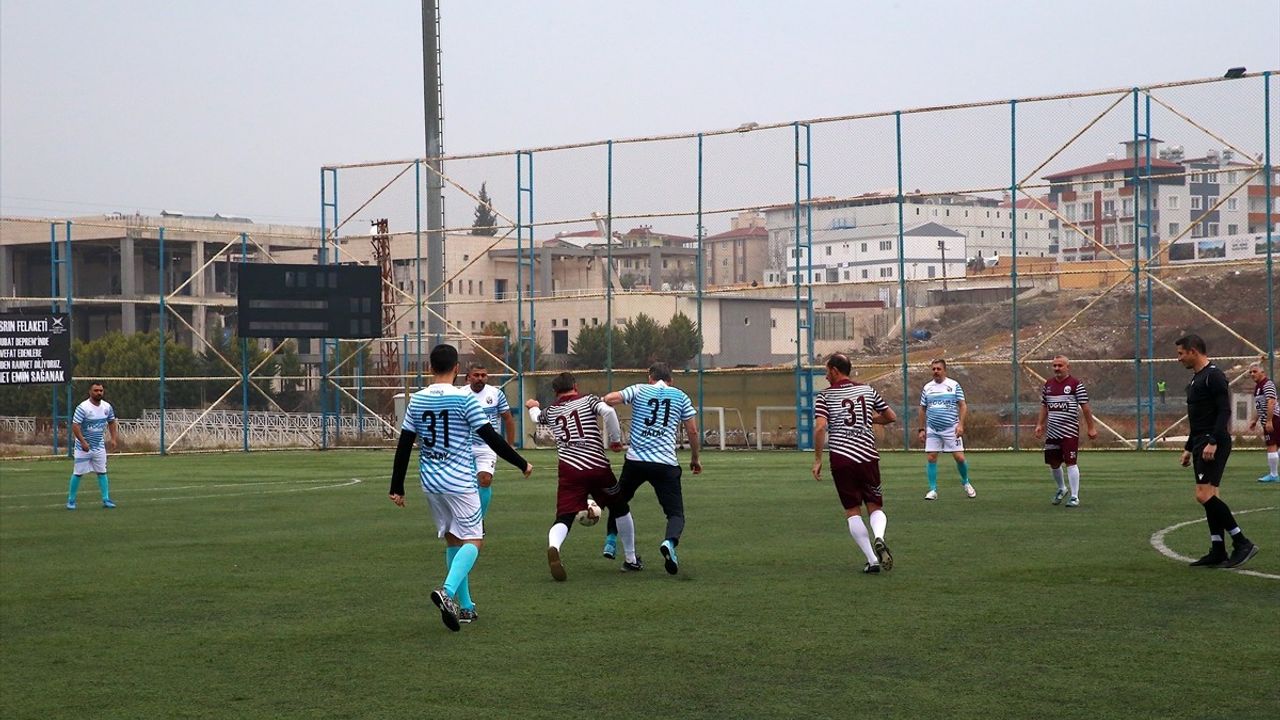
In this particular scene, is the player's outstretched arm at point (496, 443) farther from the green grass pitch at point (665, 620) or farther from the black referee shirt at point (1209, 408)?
the black referee shirt at point (1209, 408)

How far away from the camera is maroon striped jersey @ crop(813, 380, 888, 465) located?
46.8 ft

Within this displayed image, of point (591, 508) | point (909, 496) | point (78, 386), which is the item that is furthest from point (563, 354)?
point (591, 508)

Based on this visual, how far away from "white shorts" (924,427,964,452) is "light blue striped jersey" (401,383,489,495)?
12.9 meters

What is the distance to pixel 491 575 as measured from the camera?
47.3 feet

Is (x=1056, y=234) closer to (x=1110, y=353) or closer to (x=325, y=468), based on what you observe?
(x=1110, y=353)

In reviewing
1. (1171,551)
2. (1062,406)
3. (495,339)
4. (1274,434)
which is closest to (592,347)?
(495,339)

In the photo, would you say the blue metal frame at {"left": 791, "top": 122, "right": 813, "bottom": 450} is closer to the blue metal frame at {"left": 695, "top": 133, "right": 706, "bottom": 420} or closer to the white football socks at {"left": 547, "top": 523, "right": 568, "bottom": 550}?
the blue metal frame at {"left": 695, "top": 133, "right": 706, "bottom": 420}

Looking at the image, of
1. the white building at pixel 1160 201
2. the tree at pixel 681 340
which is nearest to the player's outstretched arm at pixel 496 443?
the white building at pixel 1160 201

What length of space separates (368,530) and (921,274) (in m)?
23.7

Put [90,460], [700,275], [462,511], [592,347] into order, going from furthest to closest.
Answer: [592,347]
[700,275]
[90,460]
[462,511]

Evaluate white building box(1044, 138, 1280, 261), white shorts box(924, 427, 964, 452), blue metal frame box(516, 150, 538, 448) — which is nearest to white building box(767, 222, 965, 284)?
white building box(1044, 138, 1280, 261)

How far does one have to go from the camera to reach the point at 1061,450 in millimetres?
21172

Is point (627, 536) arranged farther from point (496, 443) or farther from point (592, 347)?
point (592, 347)

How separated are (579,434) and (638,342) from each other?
30538 mm
